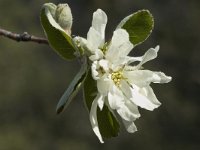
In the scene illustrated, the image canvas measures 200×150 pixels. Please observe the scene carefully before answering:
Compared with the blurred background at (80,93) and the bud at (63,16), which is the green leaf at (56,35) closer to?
the bud at (63,16)

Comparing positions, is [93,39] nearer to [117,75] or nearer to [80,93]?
[117,75]

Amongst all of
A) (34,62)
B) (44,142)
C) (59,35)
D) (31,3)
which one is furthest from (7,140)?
(59,35)

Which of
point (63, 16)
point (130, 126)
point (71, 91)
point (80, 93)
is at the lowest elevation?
point (80, 93)

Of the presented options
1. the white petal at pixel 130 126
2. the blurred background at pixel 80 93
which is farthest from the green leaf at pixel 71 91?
the blurred background at pixel 80 93

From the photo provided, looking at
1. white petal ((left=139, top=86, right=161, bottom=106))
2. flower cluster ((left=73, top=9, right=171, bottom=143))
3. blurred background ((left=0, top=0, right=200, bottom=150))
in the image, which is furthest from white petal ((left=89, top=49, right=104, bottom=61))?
blurred background ((left=0, top=0, right=200, bottom=150))

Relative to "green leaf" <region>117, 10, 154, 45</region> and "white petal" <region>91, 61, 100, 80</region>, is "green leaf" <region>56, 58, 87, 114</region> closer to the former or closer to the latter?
"white petal" <region>91, 61, 100, 80</region>

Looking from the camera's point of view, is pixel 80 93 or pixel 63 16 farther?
pixel 80 93

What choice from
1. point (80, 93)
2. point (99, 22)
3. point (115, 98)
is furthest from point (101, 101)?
point (80, 93)
